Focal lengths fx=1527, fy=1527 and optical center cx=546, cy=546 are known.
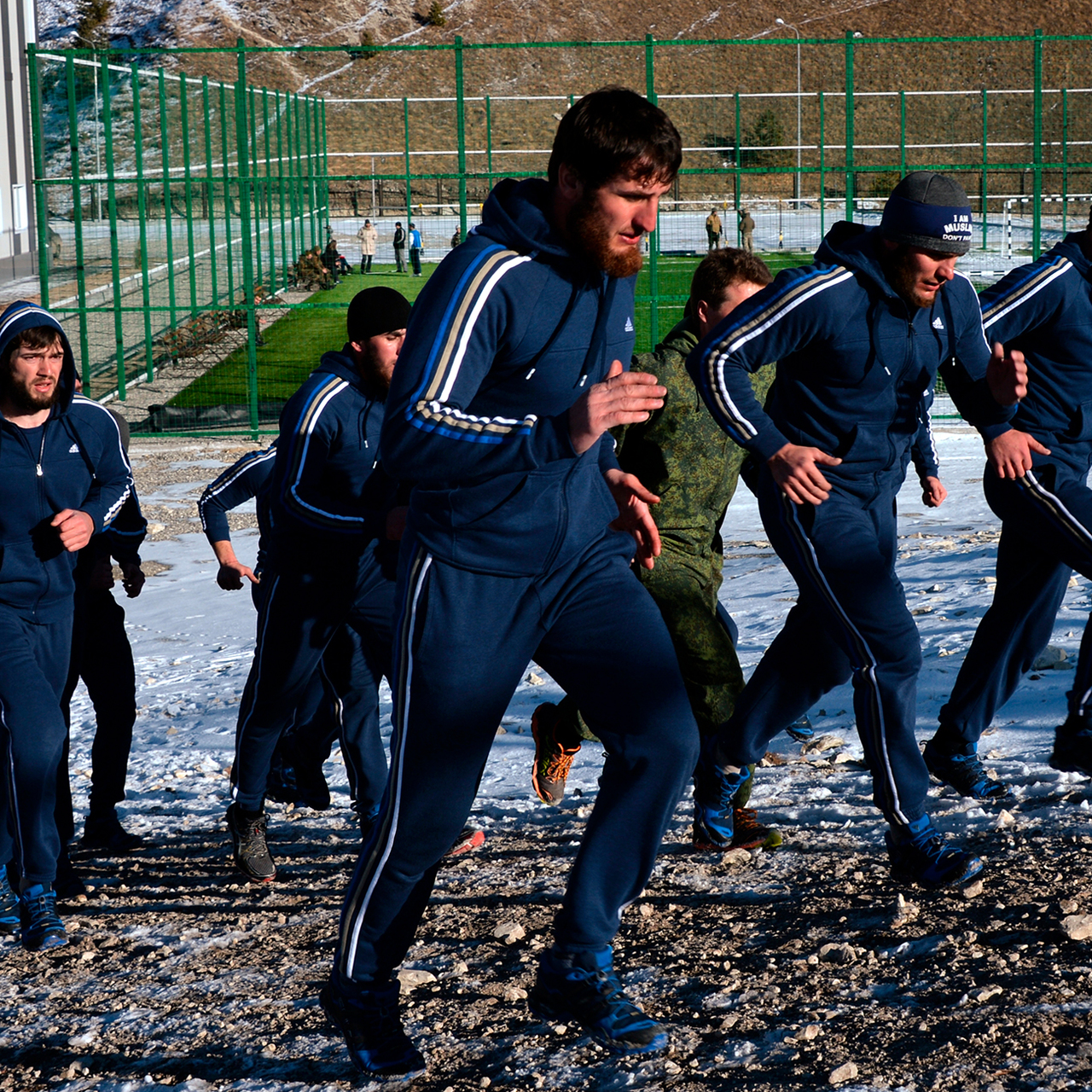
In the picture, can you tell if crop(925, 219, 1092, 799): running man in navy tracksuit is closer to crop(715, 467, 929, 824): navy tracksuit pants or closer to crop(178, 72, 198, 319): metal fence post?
crop(715, 467, 929, 824): navy tracksuit pants

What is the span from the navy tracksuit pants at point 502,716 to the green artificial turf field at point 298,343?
11182mm

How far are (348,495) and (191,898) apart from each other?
1421mm

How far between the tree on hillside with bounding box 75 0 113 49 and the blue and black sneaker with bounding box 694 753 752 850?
112 meters

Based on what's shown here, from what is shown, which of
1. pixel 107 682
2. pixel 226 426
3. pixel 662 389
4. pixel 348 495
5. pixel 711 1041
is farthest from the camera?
pixel 226 426

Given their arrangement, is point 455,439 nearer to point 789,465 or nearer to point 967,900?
point 789,465

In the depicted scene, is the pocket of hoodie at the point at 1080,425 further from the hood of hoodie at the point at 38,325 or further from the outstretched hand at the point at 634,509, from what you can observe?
the hood of hoodie at the point at 38,325

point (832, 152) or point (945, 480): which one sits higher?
point (832, 152)

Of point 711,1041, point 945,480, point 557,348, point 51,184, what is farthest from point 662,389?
point 51,184

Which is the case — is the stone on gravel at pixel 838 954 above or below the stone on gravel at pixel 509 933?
above

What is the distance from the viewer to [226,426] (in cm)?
1541

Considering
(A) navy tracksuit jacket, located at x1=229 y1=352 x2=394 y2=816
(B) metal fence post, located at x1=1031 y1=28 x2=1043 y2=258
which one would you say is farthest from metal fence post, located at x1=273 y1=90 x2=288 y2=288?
(A) navy tracksuit jacket, located at x1=229 y1=352 x2=394 y2=816

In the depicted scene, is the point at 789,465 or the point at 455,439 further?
the point at 789,465

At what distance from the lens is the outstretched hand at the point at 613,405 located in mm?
2924

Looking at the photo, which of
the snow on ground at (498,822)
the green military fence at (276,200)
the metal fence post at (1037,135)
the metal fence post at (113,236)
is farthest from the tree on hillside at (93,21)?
the snow on ground at (498,822)
